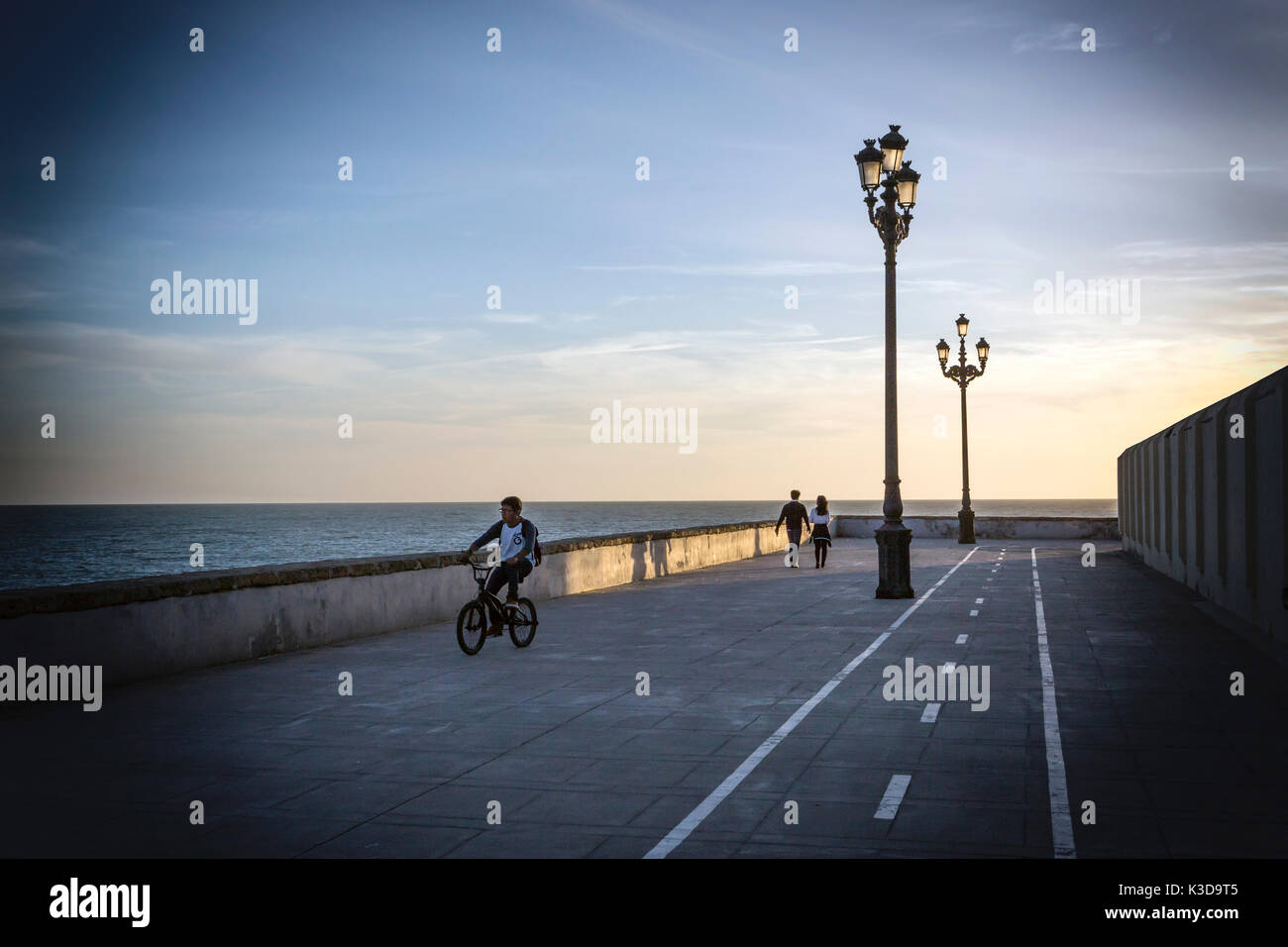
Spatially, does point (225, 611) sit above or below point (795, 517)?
below

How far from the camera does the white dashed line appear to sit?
21.7 feet

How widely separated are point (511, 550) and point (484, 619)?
964 mm

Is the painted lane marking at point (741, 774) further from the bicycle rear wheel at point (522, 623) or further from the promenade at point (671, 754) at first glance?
the bicycle rear wheel at point (522, 623)

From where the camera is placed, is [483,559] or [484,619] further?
[483,559]

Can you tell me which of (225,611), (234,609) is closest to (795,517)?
(234,609)

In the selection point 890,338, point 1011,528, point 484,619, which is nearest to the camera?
point 484,619

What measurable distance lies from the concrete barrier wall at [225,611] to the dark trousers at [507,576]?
7.26 ft

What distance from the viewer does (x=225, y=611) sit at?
1281 cm

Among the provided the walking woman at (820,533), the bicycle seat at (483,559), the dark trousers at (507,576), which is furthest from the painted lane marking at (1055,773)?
the walking woman at (820,533)

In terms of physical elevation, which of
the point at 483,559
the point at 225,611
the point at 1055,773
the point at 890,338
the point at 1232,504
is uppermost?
the point at 890,338

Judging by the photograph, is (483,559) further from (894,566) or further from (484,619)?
(894,566)
